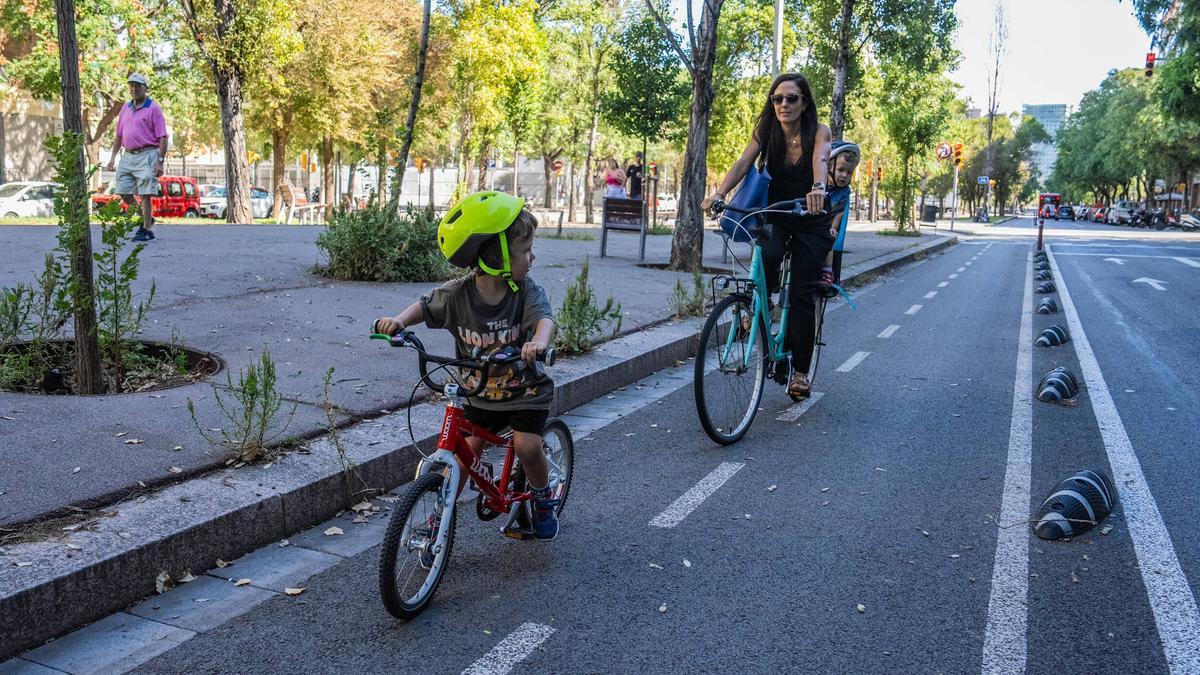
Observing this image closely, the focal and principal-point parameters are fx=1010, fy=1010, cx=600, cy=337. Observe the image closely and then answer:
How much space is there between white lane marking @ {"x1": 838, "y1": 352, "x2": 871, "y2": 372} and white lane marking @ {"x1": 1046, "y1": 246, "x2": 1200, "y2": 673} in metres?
2.03

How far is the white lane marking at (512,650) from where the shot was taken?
3.12m

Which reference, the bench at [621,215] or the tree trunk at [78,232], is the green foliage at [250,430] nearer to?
→ the tree trunk at [78,232]

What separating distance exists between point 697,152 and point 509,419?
1187cm

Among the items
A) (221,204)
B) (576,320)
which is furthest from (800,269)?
(221,204)

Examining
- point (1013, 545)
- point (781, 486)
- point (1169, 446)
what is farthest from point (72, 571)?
point (1169, 446)

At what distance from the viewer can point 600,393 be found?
7.27m

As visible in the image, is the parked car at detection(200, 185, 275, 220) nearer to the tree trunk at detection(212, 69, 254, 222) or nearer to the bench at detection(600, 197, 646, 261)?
the tree trunk at detection(212, 69, 254, 222)

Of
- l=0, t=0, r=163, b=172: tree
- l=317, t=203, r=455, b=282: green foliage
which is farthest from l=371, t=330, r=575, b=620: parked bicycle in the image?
l=0, t=0, r=163, b=172: tree

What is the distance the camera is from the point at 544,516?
4.11 m

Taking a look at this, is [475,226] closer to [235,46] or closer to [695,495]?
[695,495]

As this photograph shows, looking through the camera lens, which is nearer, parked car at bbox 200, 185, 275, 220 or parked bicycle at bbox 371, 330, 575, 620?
parked bicycle at bbox 371, 330, 575, 620

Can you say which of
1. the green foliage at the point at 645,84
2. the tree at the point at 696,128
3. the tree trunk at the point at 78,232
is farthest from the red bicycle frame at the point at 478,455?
the green foliage at the point at 645,84

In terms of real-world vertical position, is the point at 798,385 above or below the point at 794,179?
below

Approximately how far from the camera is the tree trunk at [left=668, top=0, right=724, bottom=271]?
14484 mm
